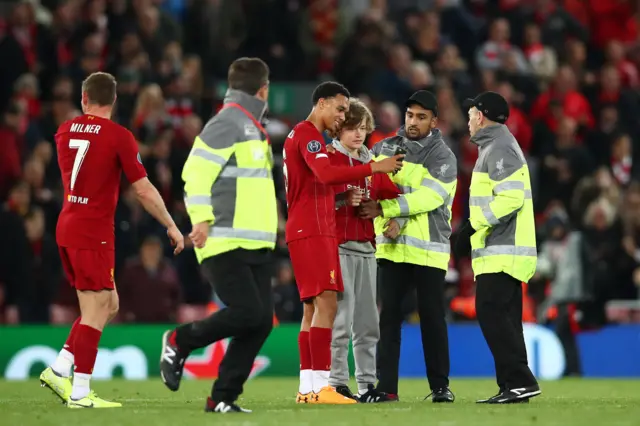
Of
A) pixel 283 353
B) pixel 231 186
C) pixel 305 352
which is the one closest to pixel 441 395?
pixel 305 352

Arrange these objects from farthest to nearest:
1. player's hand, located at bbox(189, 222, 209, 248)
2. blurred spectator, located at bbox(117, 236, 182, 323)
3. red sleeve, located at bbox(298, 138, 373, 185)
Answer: blurred spectator, located at bbox(117, 236, 182, 323) → red sleeve, located at bbox(298, 138, 373, 185) → player's hand, located at bbox(189, 222, 209, 248)

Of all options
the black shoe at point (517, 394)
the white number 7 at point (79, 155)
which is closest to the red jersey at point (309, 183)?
the white number 7 at point (79, 155)

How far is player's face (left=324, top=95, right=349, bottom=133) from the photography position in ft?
34.5

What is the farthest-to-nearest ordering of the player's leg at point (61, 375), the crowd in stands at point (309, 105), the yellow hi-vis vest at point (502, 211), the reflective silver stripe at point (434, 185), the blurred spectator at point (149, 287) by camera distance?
the crowd in stands at point (309, 105), the blurred spectator at point (149, 287), the reflective silver stripe at point (434, 185), the yellow hi-vis vest at point (502, 211), the player's leg at point (61, 375)

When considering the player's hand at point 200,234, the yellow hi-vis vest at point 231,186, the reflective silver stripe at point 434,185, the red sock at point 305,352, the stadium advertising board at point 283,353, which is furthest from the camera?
the stadium advertising board at point 283,353

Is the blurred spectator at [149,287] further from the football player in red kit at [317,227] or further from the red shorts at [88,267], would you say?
the football player in red kit at [317,227]

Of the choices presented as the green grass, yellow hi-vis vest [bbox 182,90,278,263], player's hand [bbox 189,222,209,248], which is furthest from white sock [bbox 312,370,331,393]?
player's hand [bbox 189,222,209,248]

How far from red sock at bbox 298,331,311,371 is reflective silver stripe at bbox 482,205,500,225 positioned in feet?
5.55

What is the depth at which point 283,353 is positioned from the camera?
17.0 metres

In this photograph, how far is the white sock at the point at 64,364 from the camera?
411 inches

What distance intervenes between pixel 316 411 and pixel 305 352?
1017 mm

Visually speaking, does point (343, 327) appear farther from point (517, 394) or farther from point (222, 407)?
point (222, 407)

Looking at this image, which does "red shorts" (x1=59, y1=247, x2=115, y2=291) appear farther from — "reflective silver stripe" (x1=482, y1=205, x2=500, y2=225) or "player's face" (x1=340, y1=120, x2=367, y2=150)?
"reflective silver stripe" (x1=482, y1=205, x2=500, y2=225)

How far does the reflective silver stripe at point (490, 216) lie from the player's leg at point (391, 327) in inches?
32.7
